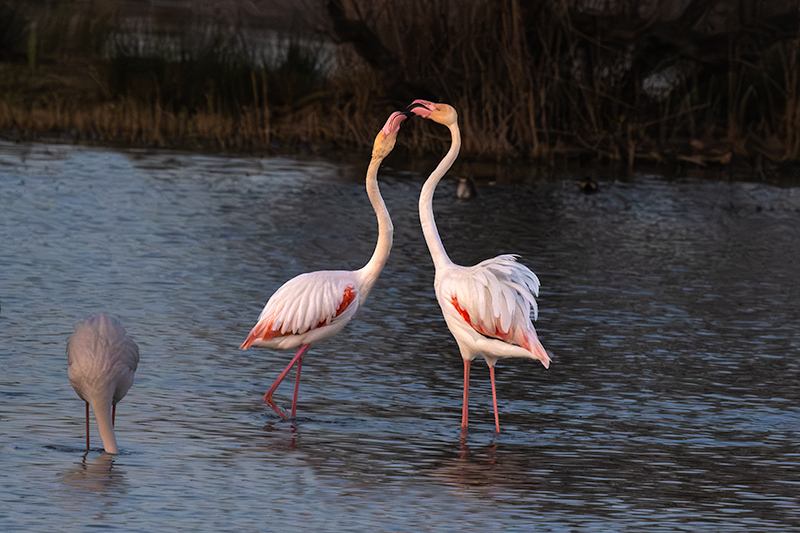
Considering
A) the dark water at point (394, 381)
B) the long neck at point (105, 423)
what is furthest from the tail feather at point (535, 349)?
the long neck at point (105, 423)

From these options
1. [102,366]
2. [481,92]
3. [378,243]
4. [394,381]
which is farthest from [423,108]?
[481,92]

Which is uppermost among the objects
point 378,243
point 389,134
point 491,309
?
point 389,134

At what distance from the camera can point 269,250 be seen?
13.0 m

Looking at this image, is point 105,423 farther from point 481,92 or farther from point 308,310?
point 481,92

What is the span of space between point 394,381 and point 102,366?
2258 mm

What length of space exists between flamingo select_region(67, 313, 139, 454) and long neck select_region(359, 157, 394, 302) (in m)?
1.80

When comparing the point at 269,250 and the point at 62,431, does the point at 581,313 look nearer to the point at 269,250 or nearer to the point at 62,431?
the point at 269,250

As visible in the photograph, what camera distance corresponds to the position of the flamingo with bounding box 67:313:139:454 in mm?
6359

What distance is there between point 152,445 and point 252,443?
499 millimetres

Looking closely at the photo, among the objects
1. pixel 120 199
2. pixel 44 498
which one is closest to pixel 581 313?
pixel 44 498

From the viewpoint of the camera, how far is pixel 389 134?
7961 millimetres

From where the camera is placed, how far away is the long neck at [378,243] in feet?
26.3

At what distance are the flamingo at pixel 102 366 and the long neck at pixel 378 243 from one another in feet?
5.89

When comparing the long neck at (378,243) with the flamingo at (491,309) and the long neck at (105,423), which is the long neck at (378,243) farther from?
the long neck at (105,423)
